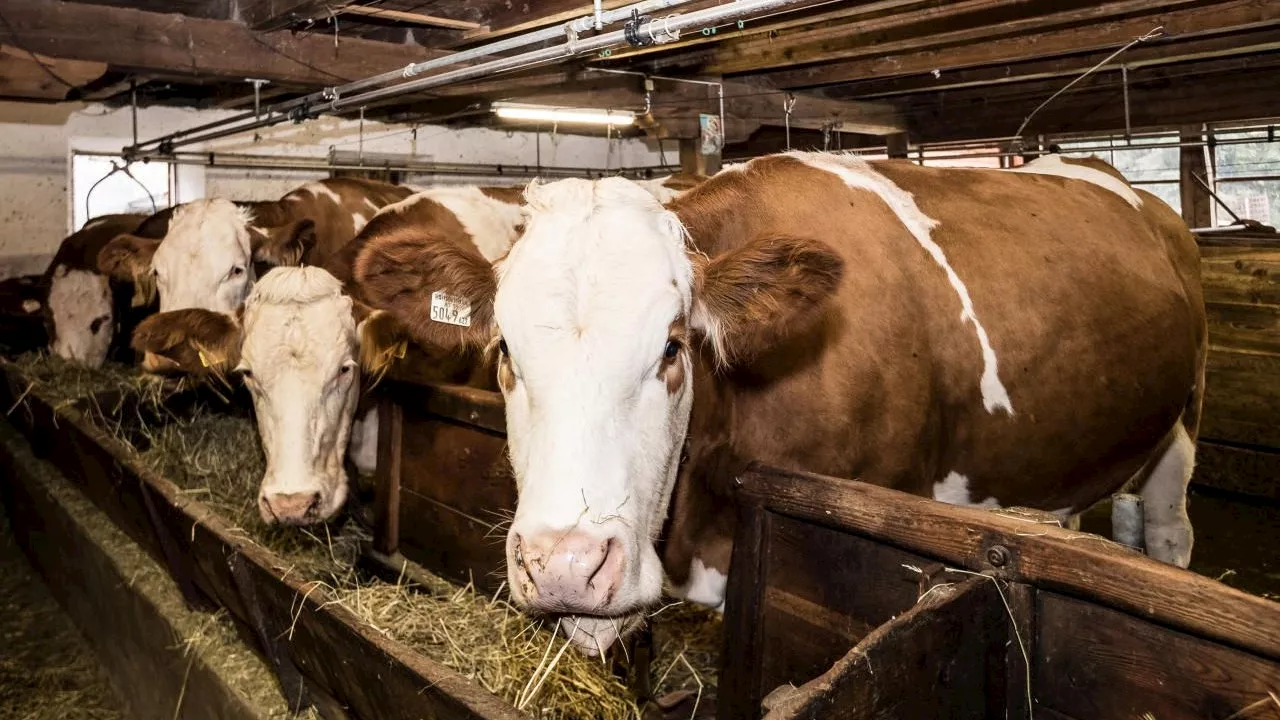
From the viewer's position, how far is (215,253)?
506 cm

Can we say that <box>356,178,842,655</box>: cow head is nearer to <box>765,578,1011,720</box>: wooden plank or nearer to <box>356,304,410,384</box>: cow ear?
<box>765,578,1011,720</box>: wooden plank

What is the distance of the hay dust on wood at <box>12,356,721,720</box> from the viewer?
2.17 meters

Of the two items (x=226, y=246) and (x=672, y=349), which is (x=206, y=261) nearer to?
(x=226, y=246)

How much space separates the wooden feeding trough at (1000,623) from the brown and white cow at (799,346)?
0.41 metres

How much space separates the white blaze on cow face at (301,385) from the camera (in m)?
3.40

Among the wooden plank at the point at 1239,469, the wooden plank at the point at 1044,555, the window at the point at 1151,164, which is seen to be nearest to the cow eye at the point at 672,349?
the wooden plank at the point at 1044,555

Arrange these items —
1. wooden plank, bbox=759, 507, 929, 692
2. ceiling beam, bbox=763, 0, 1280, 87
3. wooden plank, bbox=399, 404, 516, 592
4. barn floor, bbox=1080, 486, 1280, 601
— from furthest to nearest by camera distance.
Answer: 1. barn floor, bbox=1080, 486, 1280, 601
2. ceiling beam, bbox=763, 0, 1280, 87
3. wooden plank, bbox=399, 404, 516, 592
4. wooden plank, bbox=759, 507, 929, 692

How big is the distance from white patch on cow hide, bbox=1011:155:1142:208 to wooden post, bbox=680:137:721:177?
6.72ft

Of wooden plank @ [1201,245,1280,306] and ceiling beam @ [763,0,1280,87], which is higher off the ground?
ceiling beam @ [763,0,1280,87]

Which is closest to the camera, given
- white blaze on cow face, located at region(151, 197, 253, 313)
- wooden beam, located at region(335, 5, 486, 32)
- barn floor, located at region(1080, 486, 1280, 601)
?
wooden beam, located at region(335, 5, 486, 32)

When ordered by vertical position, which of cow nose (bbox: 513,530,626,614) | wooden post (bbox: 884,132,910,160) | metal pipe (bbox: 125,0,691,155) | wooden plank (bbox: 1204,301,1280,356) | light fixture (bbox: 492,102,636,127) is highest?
wooden post (bbox: 884,132,910,160)

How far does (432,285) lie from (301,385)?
1.37 metres

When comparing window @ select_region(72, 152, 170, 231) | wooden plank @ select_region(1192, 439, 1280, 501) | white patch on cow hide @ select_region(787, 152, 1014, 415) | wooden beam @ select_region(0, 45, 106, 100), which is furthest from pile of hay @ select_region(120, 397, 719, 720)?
window @ select_region(72, 152, 170, 231)

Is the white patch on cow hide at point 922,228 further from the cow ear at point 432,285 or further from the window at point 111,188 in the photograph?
the window at point 111,188
